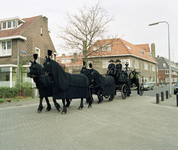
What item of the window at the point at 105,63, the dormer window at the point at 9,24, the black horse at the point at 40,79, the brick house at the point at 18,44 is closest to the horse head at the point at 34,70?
the black horse at the point at 40,79

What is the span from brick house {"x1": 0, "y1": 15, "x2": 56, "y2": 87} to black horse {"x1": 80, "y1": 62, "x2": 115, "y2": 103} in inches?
416

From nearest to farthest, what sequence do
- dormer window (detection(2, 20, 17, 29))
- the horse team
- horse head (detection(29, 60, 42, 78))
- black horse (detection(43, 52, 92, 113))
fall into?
black horse (detection(43, 52, 92, 113)) < the horse team < horse head (detection(29, 60, 42, 78)) < dormer window (detection(2, 20, 17, 29))

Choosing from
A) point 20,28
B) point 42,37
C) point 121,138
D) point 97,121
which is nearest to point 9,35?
point 20,28

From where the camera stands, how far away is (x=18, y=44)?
60.8 ft

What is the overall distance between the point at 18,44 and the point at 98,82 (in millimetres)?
13229

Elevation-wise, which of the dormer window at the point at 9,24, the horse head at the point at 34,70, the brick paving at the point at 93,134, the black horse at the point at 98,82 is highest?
the dormer window at the point at 9,24

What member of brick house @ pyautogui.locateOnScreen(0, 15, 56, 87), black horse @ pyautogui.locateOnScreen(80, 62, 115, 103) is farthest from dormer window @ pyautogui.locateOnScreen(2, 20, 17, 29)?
black horse @ pyautogui.locateOnScreen(80, 62, 115, 103)

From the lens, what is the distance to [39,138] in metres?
4.46

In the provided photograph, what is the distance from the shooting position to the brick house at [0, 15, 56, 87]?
17.3 m

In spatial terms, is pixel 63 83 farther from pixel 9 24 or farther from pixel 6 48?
pixel 9 24

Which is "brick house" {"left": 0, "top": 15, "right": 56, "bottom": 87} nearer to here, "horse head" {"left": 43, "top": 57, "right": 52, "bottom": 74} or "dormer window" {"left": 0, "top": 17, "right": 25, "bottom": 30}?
"dormer window" {"left": 0, "top": 17, "right": 25, "bottom": 30}

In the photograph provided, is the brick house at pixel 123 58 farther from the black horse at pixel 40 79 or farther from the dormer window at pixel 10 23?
the black horse at pixel 40 79

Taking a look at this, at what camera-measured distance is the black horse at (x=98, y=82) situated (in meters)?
9.55

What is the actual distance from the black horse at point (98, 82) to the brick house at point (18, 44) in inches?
416
